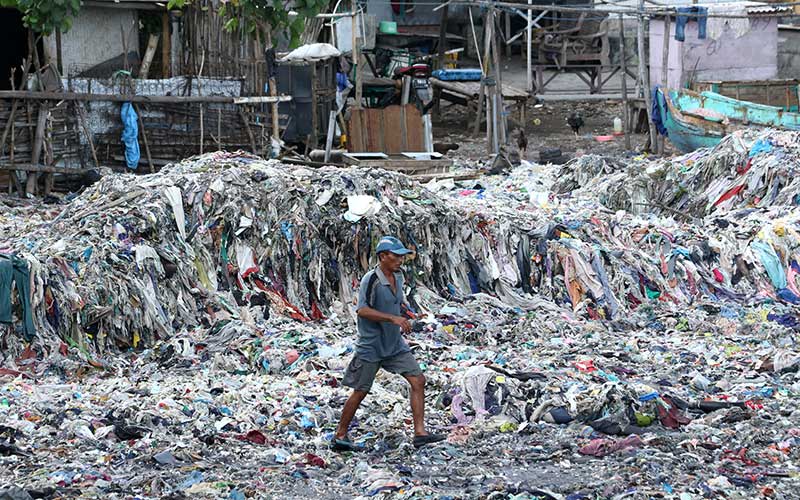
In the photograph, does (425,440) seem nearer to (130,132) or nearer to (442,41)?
(130,132)

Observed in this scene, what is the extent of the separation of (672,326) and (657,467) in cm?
425

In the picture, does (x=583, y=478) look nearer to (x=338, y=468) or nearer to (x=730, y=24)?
(x=338, y=468)

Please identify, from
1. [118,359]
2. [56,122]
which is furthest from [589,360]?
[56,122]

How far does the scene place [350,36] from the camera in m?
24.2

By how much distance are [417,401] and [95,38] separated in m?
13.2

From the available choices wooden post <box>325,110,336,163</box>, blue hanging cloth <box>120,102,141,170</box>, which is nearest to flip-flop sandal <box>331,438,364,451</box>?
blue hanging cloth <box>120,102,141,170</box>

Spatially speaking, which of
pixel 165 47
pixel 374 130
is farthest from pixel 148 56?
pixel 374 130

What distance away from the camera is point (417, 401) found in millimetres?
7094

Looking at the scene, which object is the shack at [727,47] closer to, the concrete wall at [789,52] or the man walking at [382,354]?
the concrete wall at [789,52]

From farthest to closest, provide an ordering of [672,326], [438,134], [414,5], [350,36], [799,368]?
[414,5] → [438,134] → [350,36] → [672,326] → [799,368]

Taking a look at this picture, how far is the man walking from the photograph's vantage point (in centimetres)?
705

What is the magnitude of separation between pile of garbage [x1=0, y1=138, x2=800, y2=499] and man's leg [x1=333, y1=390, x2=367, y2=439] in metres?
0.17

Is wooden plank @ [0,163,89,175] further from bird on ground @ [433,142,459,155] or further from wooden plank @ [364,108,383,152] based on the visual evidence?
bird on ground @ [433,142,459,155]

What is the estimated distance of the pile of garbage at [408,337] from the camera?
22.1ft
